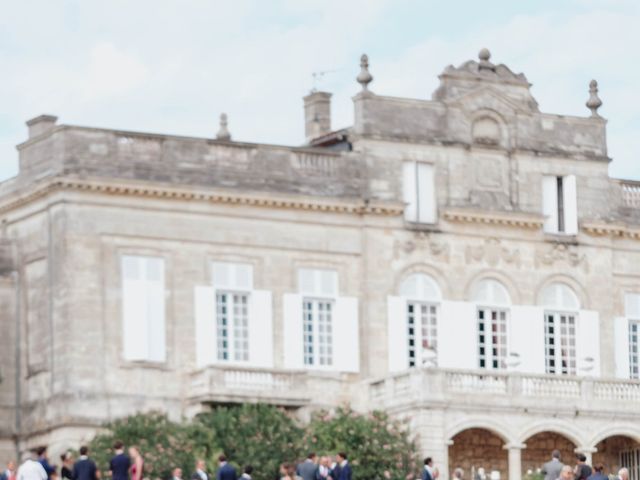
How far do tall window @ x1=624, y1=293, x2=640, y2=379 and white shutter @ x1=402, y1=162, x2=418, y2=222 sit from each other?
6.49 metres

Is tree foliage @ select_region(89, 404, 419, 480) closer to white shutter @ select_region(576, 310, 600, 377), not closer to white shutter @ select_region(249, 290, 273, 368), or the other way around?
white shutter @ select_region(249, 290, 273, 368)

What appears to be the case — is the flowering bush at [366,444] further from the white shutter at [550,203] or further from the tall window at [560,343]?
the white shutter at [550,203]

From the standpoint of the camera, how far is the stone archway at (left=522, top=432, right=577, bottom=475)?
68875 mm

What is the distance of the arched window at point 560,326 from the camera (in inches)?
2798

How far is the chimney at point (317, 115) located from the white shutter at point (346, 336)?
20.7 ft

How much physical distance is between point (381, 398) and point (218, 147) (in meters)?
6.97

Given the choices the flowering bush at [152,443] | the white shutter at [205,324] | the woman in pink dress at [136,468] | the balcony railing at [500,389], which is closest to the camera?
the woman in pink dress at [136,468]

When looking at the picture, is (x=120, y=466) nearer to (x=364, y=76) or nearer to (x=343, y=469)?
(x=343, y=469)

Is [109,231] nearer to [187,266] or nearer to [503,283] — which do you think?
[187,266]

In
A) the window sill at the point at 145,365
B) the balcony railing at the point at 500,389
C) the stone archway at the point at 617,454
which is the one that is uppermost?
the window sill at the point at 145,365

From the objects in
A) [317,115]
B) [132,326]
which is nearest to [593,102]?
[317,115]

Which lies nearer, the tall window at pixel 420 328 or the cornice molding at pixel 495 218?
the tall window at pixel 420 328

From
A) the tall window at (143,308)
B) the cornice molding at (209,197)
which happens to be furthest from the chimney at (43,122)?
the tall window at (143,308)

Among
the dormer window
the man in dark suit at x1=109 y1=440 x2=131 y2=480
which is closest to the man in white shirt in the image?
the man in dark suit at x1=109 y1=440 x2=131 y2=480
